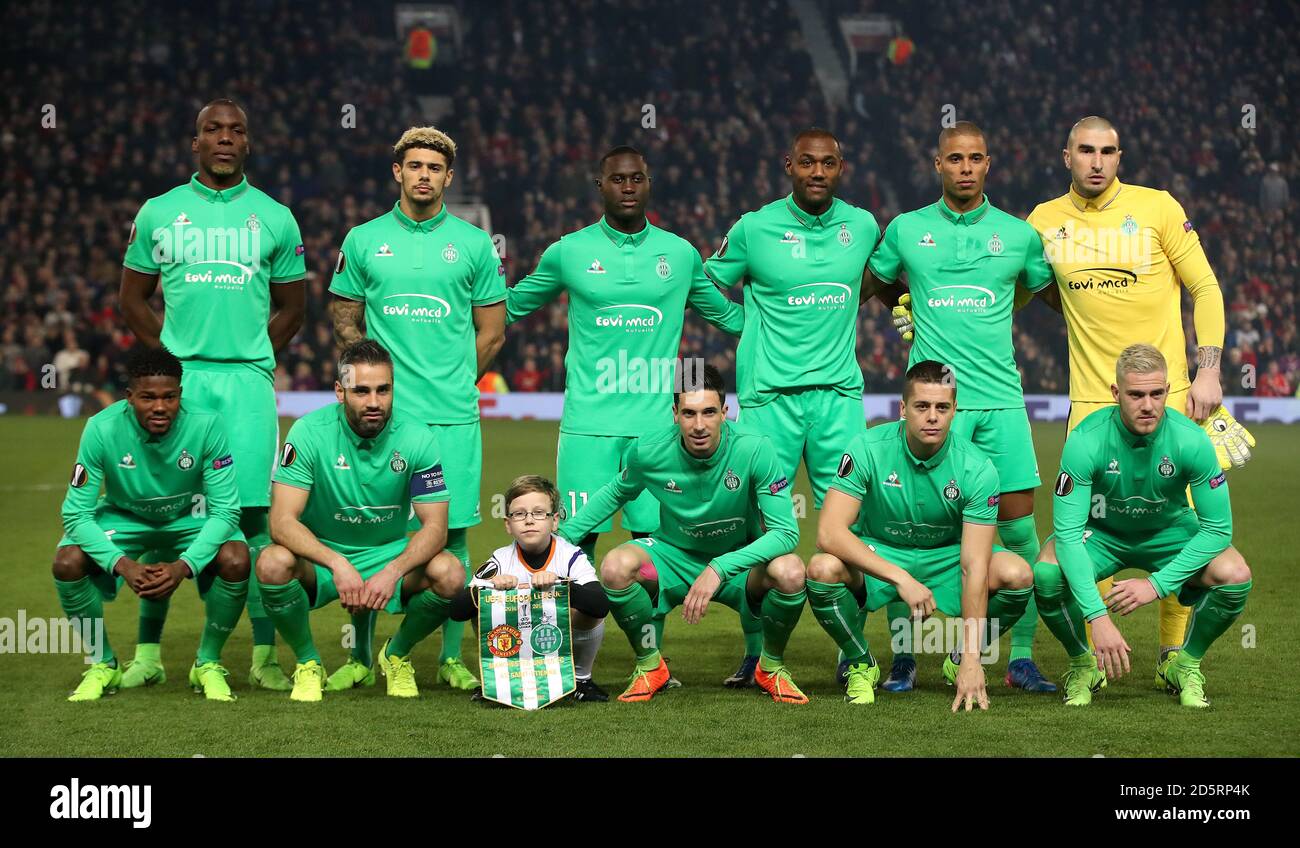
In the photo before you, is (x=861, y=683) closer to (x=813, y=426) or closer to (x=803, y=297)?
(x=813, y=426)

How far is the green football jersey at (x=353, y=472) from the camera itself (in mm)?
5680

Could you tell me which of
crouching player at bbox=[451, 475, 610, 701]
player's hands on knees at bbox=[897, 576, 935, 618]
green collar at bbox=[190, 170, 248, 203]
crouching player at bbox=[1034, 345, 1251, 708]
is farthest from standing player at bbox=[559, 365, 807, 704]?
green collar at bbox=[190, 170, 248, 203]

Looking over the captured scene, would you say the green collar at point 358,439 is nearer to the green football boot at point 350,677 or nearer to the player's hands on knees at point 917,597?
the green football boot at point 350,677

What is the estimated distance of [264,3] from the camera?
2795 centimetres

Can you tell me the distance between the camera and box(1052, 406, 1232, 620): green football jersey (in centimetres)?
545

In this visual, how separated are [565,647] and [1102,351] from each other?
8.73 feet

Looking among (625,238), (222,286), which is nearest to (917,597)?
(625,238)

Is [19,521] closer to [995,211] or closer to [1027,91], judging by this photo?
[995,211]

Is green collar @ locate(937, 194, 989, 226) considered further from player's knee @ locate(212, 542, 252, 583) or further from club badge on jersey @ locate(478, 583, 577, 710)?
player's knee @ locate(212, 542, 252, 583)

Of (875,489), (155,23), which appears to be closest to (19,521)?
(875,489)

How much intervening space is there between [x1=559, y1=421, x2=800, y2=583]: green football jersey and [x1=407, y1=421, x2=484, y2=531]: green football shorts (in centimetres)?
57

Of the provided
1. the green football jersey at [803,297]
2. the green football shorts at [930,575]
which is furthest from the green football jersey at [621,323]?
the green football shorts at [930,575]

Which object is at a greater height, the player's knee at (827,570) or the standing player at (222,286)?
the standing player at (222,286)

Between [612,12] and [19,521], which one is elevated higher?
[612,12]
